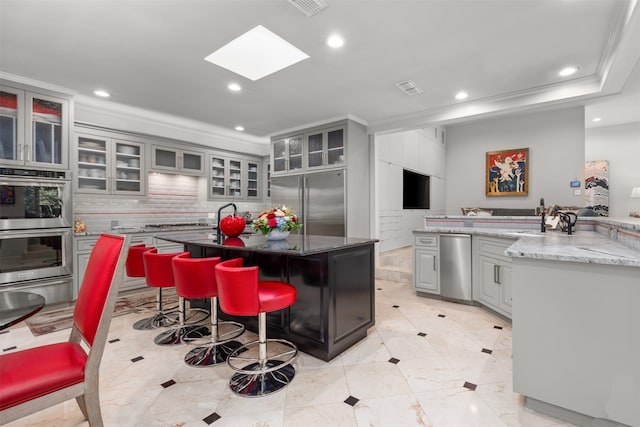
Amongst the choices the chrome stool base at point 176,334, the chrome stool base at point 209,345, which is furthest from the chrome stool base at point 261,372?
the chrome stool base at point 176,334

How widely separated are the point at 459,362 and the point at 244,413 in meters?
1.64

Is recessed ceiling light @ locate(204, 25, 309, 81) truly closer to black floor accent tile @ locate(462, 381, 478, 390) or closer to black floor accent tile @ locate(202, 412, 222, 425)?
black floor accent tile @ locate(202, 412, 222, 425)

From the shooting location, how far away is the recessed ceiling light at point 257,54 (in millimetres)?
2754

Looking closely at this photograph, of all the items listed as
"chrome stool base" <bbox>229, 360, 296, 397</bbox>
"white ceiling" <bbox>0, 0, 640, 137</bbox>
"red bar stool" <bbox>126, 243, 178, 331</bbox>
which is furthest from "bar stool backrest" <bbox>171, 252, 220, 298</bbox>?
"white ceiling" <bbox>0, 0, 640, 137</bbox>

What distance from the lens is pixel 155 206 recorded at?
5078 millimetres

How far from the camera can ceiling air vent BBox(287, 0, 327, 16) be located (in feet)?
7.07

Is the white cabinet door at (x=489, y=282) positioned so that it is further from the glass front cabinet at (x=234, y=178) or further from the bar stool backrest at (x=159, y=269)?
the glass front cabinet at (x=234, y=178)

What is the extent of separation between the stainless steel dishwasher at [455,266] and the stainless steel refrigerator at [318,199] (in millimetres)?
1592

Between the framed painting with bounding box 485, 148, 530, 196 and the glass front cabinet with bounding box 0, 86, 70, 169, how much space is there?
818 cm

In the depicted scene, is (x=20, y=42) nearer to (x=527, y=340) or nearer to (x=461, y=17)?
(x=461, y=17)

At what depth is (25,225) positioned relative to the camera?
3.31m

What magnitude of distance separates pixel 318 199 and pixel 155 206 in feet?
9.25

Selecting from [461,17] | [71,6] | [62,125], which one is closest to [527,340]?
[461,17]

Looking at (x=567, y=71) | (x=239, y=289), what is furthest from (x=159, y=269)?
(x=567, y=71)
